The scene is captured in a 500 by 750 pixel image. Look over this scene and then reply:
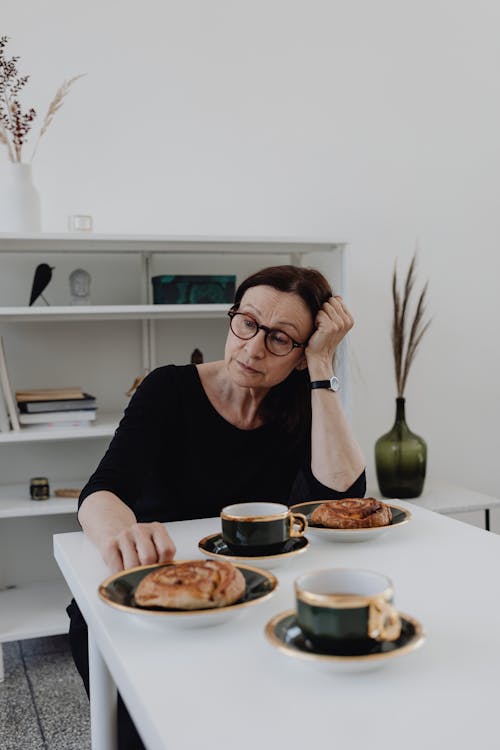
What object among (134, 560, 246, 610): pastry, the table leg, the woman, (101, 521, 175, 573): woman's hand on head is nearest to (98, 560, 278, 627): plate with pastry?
(134, 560, 246, 610): pastry

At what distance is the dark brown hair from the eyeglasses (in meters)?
0.05

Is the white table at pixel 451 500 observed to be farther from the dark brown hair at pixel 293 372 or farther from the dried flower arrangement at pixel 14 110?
the dried flower arrangement at pixel 14 110

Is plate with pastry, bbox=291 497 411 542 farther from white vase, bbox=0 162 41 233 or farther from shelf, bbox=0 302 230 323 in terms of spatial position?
white vase, bbox=0 162 41 233

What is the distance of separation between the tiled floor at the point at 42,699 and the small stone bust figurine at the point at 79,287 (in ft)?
3.63

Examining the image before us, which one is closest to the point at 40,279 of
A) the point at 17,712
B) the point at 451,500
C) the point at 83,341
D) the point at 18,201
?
the point at 18,201

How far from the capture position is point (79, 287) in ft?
8.54

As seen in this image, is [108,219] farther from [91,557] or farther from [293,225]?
[91,557]

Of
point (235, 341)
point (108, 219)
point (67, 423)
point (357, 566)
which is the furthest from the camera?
point (108, 219)

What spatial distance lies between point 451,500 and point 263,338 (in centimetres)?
151

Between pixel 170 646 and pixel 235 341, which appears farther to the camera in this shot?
pixel 235 341

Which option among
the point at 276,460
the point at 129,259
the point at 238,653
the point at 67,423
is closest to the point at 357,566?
the point at 238,653

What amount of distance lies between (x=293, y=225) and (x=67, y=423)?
1111 millimetres

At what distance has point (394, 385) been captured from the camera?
3.17 metres

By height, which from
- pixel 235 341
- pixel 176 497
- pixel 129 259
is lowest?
pixel 176 497
